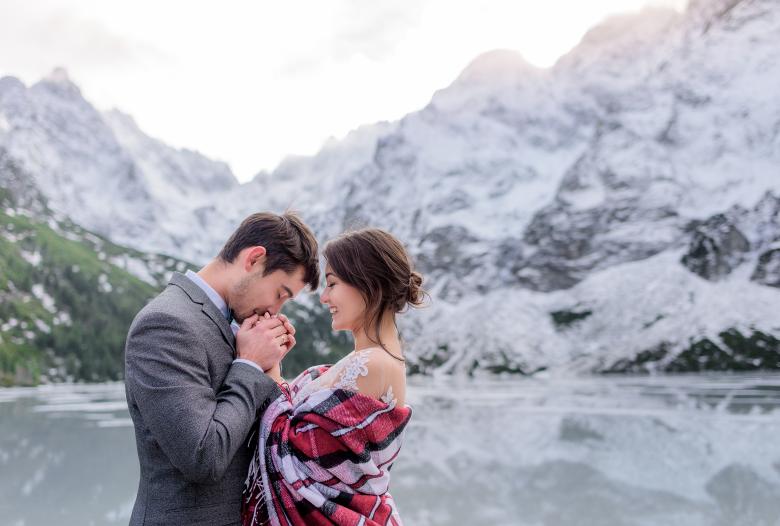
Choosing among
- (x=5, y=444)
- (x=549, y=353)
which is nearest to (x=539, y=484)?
(x=5, y=444)

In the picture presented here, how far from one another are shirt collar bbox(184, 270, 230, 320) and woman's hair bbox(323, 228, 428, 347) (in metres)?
0.73

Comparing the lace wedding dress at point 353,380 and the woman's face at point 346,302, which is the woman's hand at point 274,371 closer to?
the lace wedding dress at point 353,380

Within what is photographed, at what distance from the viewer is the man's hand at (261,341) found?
12.7 feet

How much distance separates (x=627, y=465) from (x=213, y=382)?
66.5 feet

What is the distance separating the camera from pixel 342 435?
362 centimetres

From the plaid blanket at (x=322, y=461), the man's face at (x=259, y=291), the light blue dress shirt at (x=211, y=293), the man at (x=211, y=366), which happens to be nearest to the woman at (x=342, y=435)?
the plaid blanket at (x=322, y=461)

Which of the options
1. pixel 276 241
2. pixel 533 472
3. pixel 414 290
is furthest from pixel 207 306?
pixel 533 472

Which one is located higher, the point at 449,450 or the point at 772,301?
the point at 449,450

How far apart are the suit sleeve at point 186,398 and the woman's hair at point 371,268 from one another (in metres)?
0.91

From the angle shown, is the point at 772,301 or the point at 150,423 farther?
the point at 772,301

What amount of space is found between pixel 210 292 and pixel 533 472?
713 inches

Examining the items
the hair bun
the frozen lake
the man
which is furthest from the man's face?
the frozen lake

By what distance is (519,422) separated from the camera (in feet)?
115

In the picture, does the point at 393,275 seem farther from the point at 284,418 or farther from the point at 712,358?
the point at 712,358
